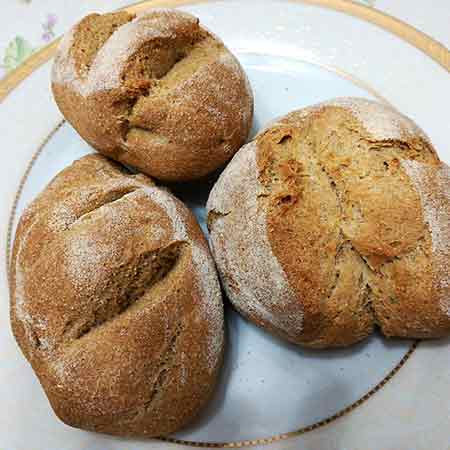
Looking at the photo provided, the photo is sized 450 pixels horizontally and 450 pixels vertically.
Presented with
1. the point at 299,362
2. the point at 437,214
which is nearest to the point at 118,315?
the point at 299,362

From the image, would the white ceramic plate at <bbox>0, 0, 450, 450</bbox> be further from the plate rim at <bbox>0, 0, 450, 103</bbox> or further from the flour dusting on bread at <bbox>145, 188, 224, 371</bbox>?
the flour dusting on bread at <bbox>145, 188, 224, 371</bbox>

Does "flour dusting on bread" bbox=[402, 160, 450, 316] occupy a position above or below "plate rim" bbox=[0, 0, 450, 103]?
below

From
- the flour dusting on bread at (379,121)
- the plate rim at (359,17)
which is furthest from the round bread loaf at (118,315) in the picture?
the plate rim at (359,17)

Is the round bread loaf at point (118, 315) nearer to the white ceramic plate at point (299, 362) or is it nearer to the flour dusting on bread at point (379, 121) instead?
the white ceramic plate at point (299, 362)

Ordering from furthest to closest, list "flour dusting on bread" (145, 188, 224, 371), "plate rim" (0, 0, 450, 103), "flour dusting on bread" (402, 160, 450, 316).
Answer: "plate rim" (0, 0, 450, 103) → "flour dusting on bread" (145, 188, 224, 371) → "flour dusting on bread" (402, 160, 450, 316)

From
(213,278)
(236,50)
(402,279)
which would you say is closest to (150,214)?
(213,278)

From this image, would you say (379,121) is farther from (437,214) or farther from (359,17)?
(359,17)

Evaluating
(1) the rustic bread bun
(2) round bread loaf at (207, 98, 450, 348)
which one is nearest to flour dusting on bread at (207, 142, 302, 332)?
(2) round bread loaf at (207, 98, 450, 348)

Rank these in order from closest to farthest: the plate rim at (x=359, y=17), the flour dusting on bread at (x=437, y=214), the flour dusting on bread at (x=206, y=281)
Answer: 1. the flour dusting on bread at (x=437, y=214)
2. the flour dusting on bread at (x=206, y=281)
3. the plate rim at (x=359, y=17)
